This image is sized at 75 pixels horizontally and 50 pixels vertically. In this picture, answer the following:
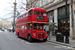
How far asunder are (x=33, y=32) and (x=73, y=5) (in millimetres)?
8371

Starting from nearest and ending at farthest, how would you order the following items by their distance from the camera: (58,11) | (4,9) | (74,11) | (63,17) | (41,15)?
(41,15)
(74,11)
(63,17)
(58,11)
(4,9)

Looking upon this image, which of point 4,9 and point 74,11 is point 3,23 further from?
point 74,11

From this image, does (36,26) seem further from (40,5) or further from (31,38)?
(40,5)

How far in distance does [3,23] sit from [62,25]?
125m

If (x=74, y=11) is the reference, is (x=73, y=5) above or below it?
above

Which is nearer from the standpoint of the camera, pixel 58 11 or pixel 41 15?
pixel 41 15

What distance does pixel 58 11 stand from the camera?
1955 centimetres

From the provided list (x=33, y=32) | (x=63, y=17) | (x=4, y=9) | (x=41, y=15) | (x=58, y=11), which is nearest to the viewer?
(x=33, y=32)

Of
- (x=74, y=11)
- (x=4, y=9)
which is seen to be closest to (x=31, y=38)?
(x=74, y=11)

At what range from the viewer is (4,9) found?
2394 cm

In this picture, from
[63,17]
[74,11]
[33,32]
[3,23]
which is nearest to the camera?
[33,32]

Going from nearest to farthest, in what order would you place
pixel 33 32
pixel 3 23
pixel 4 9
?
pixel 33 32 < pixel 4 9 < pixel 3 23

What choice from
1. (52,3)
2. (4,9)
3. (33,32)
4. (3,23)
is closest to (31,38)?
(33,32)

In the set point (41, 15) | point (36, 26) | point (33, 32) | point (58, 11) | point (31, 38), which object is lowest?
point (31, 38)
